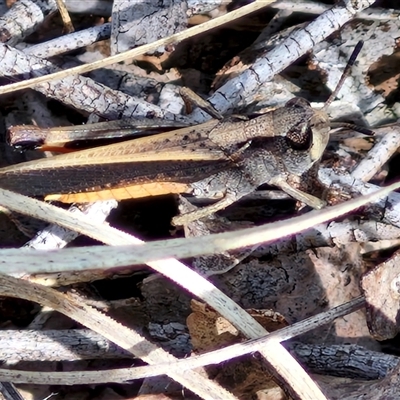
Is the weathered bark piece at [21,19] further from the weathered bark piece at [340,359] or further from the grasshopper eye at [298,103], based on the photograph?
the weathered bark piece at [340,359]

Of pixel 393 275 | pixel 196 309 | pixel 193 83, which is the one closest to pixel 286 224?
pixel 196 309

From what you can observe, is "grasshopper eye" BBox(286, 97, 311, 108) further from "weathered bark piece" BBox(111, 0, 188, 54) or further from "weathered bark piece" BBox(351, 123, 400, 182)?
"weathered bark piece" BBox(111, 0, 188, 54)

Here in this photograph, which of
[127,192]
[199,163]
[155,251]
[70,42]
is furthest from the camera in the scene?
[70,42]

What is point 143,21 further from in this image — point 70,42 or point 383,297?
point 383,297

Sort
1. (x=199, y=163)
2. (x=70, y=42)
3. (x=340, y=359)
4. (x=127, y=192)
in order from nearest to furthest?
1. (x=340, y=359)
2. (x=127, y=192)
3. (x=199, y=163)
4. (x=70, y=42)

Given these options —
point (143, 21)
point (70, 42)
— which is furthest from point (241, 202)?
point (70, 42)

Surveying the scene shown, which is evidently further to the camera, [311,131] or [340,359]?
[311,131]

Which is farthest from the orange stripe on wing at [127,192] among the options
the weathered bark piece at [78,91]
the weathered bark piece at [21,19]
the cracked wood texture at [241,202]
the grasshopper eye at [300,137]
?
the weathered bark piece at [21,19]

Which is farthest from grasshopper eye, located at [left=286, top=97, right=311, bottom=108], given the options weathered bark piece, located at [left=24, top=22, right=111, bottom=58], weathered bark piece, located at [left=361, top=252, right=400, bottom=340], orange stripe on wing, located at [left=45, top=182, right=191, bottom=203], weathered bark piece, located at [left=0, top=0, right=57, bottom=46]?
Answer: weathered bark piece, located at [left=0, top=0, right=57, bottom=46]
